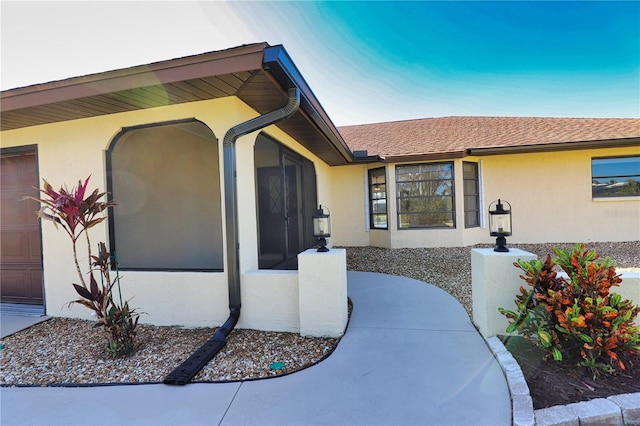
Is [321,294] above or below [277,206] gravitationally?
below

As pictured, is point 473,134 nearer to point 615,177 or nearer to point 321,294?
point 615,177

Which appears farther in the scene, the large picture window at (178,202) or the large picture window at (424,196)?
the large picture window at (424,196)

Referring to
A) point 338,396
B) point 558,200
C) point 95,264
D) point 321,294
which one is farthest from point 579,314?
point 558,200

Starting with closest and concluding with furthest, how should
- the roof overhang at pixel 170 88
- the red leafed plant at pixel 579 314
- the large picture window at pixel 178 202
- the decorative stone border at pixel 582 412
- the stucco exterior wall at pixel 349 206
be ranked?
1. the decorative stone border at pixel 582 412
2. the red leafed plant at pixel 579 314
3. the roof overhang at pixel 170 88
4. the large picture window at pixel 178 202
5. the stucco exterior wall at pixel 349 206

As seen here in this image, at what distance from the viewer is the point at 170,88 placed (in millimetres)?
3104

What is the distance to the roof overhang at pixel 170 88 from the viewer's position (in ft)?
8.95

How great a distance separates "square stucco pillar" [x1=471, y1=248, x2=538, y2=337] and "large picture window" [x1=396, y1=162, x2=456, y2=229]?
5565 millimetres

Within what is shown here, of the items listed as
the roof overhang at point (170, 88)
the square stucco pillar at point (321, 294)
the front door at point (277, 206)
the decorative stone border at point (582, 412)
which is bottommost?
the decorative stone border at point (582, 412)

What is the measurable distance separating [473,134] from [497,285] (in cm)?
845

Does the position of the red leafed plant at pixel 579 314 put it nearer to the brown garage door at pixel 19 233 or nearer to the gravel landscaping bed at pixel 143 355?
the gravel landscaping bed at pixel 143 355

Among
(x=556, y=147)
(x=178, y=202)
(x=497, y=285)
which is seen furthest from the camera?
(x=556, y=147)

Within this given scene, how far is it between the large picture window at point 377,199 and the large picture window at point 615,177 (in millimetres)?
5933

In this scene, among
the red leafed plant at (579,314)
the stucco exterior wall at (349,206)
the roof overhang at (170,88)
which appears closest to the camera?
the red leafed plant at (579,314)

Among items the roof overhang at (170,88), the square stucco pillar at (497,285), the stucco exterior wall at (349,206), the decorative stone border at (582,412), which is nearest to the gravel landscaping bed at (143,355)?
the square stucco pillar at (497,285)
